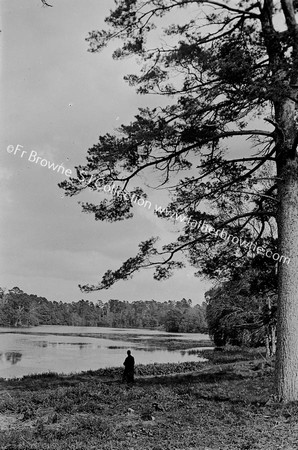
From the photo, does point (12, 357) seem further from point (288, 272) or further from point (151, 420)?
point (288, 272)

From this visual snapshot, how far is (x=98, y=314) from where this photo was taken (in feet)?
528

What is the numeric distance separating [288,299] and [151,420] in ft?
11.4

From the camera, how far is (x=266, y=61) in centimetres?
880

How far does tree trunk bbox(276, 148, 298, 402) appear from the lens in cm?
844

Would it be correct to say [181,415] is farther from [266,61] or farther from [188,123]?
[266,61]

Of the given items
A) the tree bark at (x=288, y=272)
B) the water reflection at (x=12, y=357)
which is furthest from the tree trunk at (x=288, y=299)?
the water reflection at (x=12, y=357)

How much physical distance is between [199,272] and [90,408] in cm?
480

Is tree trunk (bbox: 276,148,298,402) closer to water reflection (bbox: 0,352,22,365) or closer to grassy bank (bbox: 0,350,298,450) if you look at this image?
grassy bank (bbox: 0,350,298,450)

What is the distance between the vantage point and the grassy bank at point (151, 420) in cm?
596

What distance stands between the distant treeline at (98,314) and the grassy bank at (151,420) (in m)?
77.1

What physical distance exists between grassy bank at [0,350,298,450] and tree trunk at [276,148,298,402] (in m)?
0.47

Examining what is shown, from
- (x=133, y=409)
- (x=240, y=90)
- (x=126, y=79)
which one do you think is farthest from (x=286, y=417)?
(x=126, y=79)

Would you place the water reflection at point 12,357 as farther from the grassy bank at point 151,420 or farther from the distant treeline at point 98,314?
the distant treeline at point 98,314

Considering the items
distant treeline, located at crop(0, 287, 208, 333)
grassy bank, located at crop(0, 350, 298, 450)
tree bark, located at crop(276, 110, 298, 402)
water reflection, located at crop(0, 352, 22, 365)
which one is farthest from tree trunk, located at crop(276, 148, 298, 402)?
distant treeline, located at crop(0, 287, 208, 333)
